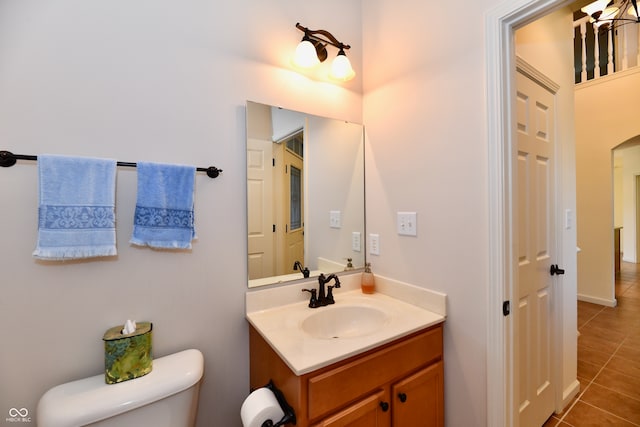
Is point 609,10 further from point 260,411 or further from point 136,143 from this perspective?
point 260,411

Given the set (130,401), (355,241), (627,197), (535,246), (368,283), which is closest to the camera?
(130,401)

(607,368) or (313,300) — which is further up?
(313,300)

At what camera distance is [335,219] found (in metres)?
1.66

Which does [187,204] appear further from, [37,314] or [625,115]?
[625,115]

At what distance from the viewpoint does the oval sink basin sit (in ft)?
4.30

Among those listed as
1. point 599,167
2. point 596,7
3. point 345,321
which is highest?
point 596,7

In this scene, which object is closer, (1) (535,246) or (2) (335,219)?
(1) (535,246)

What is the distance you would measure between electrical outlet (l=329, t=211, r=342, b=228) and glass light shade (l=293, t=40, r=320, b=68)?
0.84 metres

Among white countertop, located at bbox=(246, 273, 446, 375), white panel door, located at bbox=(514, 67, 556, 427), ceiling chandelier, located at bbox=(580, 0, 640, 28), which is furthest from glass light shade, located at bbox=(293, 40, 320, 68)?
ceiling chandelier, located at bbox=(580, 0, 640, 28)

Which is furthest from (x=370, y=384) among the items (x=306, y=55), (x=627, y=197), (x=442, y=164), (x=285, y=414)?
(x=627, y=197)

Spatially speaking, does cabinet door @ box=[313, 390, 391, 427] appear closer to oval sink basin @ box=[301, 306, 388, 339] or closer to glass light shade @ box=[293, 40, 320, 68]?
oval sink basin @ box=[301, 306, 388, 339]

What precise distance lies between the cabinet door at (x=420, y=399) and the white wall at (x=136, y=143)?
73 centimetres

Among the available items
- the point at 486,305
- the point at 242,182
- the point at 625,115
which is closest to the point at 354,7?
the point at 242,182

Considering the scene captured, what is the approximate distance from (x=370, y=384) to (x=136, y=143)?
134cm
